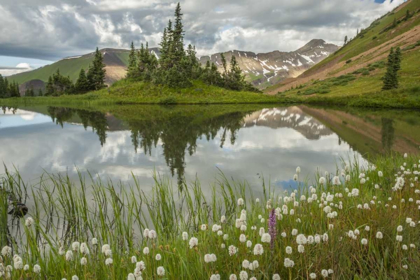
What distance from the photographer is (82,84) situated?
335 feet

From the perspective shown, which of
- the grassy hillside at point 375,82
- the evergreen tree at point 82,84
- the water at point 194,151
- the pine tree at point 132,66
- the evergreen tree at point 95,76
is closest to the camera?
the water at point 194,151

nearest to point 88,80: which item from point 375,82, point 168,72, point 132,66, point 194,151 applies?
point 132,66

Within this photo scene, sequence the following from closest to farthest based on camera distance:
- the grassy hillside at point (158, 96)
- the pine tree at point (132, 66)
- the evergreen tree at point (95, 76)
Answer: the grassy hillside at point (158, 96) → the pine tree at point (132, 66) → the evergreen tree at point (95, 76)

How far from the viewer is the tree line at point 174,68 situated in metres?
89.6

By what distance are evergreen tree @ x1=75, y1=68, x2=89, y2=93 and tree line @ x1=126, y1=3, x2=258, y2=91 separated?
14.5 m

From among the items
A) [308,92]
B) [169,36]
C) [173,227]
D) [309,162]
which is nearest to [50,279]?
[173,227]

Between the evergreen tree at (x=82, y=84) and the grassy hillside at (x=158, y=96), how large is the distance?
9.42m

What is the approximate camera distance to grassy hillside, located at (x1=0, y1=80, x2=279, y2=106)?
83625 mm

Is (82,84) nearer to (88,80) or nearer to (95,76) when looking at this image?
(88,80)

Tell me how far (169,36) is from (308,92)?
52.2 m

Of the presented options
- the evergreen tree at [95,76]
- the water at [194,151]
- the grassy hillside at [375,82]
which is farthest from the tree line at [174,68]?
the water at [194,151]

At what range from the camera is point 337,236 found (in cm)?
488

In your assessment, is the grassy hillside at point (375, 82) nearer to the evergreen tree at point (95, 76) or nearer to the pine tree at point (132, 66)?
the pine tree at point (132, 66)

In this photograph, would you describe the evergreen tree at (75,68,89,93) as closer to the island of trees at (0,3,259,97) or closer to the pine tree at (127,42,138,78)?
the island of trees at (0,3,259,97)
